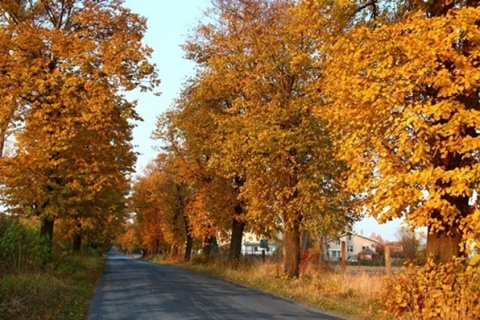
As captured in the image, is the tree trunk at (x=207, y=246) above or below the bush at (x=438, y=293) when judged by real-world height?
above

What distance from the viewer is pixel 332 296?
51.5 feet

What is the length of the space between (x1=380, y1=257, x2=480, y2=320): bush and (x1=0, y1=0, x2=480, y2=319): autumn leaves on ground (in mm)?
33

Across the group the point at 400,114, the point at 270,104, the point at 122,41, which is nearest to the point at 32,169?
the point at 122,41

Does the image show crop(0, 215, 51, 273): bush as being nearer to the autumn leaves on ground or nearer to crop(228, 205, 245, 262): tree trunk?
the autumn leaves on ground

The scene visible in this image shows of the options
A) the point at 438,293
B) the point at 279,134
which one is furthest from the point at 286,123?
the point at 438,293

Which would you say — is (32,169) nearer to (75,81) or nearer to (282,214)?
(75,81)

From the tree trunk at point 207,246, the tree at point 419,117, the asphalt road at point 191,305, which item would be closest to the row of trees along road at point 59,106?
the asphalt road at point 191,305

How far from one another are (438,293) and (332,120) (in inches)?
169

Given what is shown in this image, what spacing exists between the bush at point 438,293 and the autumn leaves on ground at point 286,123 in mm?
33

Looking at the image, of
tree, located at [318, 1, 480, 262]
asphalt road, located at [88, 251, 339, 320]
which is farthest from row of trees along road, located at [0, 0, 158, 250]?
tree, located at [318, 1, 480, 262]

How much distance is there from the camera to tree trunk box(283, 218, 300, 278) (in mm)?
20062

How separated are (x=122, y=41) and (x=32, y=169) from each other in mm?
5675

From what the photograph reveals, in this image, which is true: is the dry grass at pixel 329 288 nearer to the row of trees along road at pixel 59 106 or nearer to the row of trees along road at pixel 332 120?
the row of trees along road at pixel 332 120

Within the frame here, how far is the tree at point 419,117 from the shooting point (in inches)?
342
